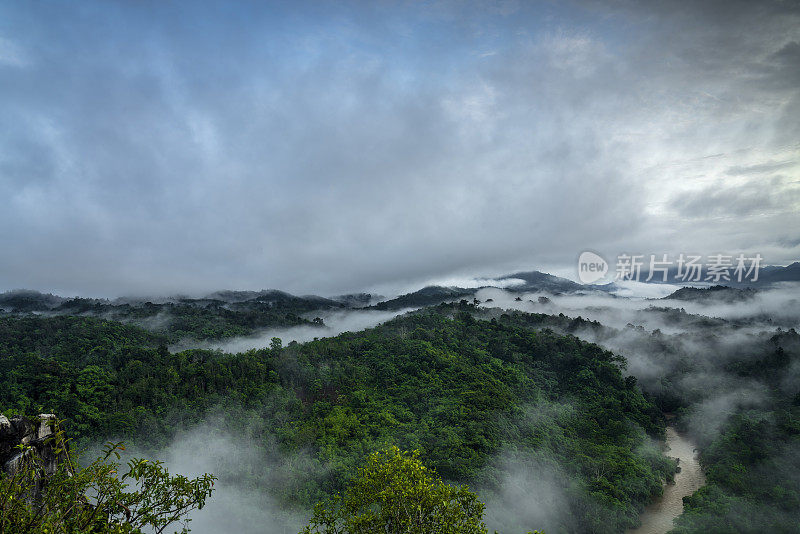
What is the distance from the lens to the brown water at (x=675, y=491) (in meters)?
44.7

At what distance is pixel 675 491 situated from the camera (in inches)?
2036

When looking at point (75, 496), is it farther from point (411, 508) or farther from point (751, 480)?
point (751, 480)

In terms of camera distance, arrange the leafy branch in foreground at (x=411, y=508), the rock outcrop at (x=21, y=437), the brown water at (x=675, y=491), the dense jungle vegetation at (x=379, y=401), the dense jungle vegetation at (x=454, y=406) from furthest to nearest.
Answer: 1. the dense jungle vegetation at (x=379, y=401)
2. the dense jungle vegetation at (x=454, y=406)
3. the brown water at (x=675, y=491)
4. the leafy branch in foreground at (x=411, y=508)
5. the rock outcrop at (x=21, y=437)

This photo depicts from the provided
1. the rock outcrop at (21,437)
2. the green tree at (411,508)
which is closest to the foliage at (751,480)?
the green tree at (411,508)

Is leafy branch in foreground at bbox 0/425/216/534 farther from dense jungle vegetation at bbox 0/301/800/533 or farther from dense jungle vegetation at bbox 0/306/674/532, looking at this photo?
dense jungle vegetation at bbox 0/306/674/532

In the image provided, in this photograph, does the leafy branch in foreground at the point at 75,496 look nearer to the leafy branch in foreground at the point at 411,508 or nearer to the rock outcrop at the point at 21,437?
the rock outcrop at the point at 21,437

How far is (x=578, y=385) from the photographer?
81875 mm

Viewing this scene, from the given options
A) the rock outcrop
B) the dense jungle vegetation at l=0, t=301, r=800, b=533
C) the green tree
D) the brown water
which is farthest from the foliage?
the rock outcrop

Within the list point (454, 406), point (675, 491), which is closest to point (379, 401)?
point (454, 406)

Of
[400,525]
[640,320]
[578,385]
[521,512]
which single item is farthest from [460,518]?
[640,320]

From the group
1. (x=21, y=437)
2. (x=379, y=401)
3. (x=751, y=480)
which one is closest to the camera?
(x=21, y=437)

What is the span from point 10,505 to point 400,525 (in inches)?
446

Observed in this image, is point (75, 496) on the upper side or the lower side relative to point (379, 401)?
upper

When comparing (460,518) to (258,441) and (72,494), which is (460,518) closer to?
(72,494)
